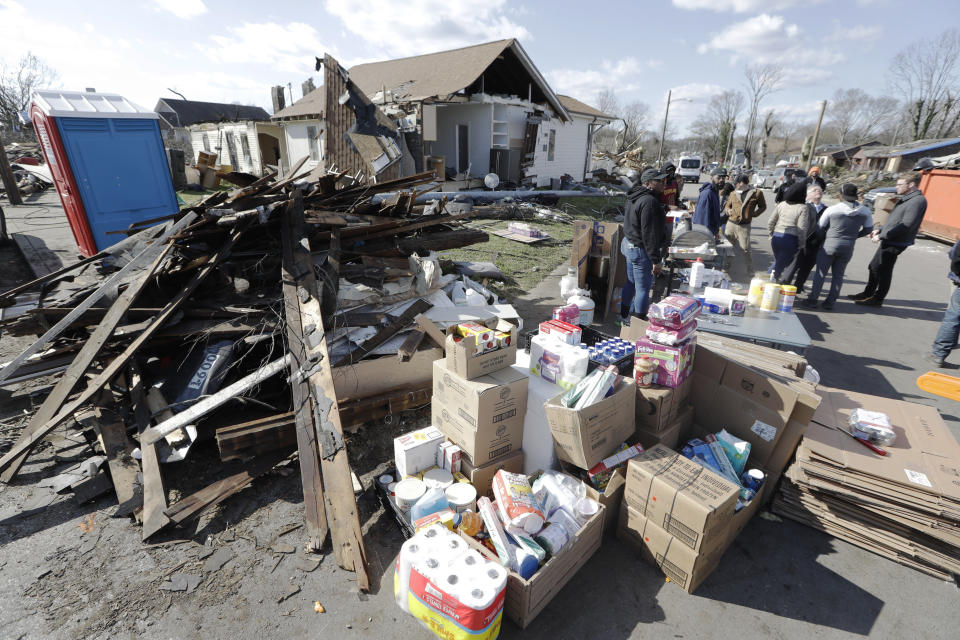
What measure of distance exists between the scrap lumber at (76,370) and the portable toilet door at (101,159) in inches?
173

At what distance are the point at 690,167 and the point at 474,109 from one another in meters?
22.5

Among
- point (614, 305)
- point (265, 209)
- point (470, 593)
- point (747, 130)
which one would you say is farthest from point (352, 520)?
point (747, 130)

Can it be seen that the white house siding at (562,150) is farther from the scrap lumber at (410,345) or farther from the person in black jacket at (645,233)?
the scrap lumber at (410,345)

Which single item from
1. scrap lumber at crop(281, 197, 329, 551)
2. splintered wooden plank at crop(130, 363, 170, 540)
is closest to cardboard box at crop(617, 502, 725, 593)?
scrap lumber at crop(281, 197, 329, 551)

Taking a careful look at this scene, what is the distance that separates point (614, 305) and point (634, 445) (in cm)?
390

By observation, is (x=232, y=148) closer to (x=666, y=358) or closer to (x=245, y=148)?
(x=245, y=148)

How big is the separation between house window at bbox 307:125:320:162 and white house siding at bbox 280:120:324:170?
4 centimetres

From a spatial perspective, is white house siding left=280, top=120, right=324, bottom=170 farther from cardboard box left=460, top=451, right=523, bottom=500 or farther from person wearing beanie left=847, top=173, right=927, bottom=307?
cardboard box left=460, top=451, right=523, bottom=500

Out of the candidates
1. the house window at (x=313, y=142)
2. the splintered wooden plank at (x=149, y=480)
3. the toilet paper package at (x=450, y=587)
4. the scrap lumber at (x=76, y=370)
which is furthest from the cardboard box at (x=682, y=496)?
the house window at (x=313, y=142)

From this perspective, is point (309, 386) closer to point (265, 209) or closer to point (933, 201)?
point (265, 209)

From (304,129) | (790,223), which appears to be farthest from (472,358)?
(304,129)

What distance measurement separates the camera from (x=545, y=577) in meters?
2.28

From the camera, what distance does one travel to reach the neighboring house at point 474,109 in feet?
46.6

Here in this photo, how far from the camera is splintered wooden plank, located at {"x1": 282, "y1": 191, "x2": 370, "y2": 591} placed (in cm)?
264
